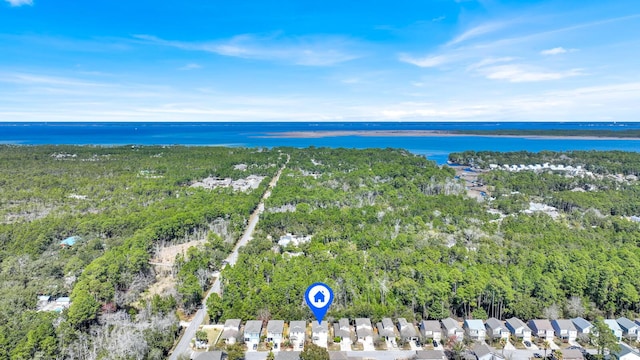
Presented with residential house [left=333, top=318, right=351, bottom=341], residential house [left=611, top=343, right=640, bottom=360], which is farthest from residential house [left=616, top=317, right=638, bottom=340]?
residential house [left=333, top=318, right=351, bottom=341]

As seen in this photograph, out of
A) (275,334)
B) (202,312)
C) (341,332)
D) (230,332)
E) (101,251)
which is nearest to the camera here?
(275,334)

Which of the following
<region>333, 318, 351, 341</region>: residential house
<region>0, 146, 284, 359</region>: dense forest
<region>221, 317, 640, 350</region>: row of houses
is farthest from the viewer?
<region>333, 318, 351, 341</region>: residential house

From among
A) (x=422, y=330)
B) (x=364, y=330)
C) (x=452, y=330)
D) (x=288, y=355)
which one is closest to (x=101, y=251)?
(x=288, y=355)

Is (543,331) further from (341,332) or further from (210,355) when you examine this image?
(210,355)

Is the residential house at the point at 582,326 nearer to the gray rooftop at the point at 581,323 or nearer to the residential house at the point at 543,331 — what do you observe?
the gray rooftop at the point at 581,323

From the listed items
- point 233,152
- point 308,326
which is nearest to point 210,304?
point 308,326

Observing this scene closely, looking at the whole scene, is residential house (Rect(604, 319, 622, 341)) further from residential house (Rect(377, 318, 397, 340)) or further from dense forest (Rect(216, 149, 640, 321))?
residential house (Rect(377, 318, 397, 340))
